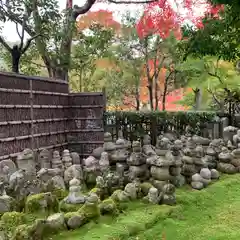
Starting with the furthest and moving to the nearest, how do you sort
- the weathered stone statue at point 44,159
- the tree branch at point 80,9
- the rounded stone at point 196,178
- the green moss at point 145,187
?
the tree branch at point 80,9, the weathered stone statue at point 44,159, the rounded stone at point 196,178, the green moss at point 145,187

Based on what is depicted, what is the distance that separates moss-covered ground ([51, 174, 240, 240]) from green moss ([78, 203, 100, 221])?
0.30ft

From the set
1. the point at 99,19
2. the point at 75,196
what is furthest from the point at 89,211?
the point at 99,19

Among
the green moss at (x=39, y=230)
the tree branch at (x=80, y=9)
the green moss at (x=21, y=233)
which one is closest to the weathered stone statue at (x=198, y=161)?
the green moss at (x=39, y=230)

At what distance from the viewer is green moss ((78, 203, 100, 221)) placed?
458 centimetres

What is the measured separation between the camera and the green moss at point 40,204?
4.65 m

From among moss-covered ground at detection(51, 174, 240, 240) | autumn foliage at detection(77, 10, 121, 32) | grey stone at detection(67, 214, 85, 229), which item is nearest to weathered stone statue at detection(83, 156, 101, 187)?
moss-covered ground at detection(51, 174, 240, 240)

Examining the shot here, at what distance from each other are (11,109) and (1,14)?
7.38ft

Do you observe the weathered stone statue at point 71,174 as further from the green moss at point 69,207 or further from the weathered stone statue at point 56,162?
the green moss at point 69,207

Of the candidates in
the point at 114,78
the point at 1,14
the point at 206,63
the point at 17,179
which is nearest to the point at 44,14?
the point at 1,14

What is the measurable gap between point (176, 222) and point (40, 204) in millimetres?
1675

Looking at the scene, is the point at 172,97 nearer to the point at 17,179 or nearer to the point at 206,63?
the point at 206,63

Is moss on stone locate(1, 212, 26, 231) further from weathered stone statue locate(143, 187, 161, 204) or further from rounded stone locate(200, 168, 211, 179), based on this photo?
rounded stone locate(200, 168, 211, 179)

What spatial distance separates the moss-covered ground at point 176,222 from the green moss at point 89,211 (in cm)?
9

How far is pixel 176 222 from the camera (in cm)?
496
